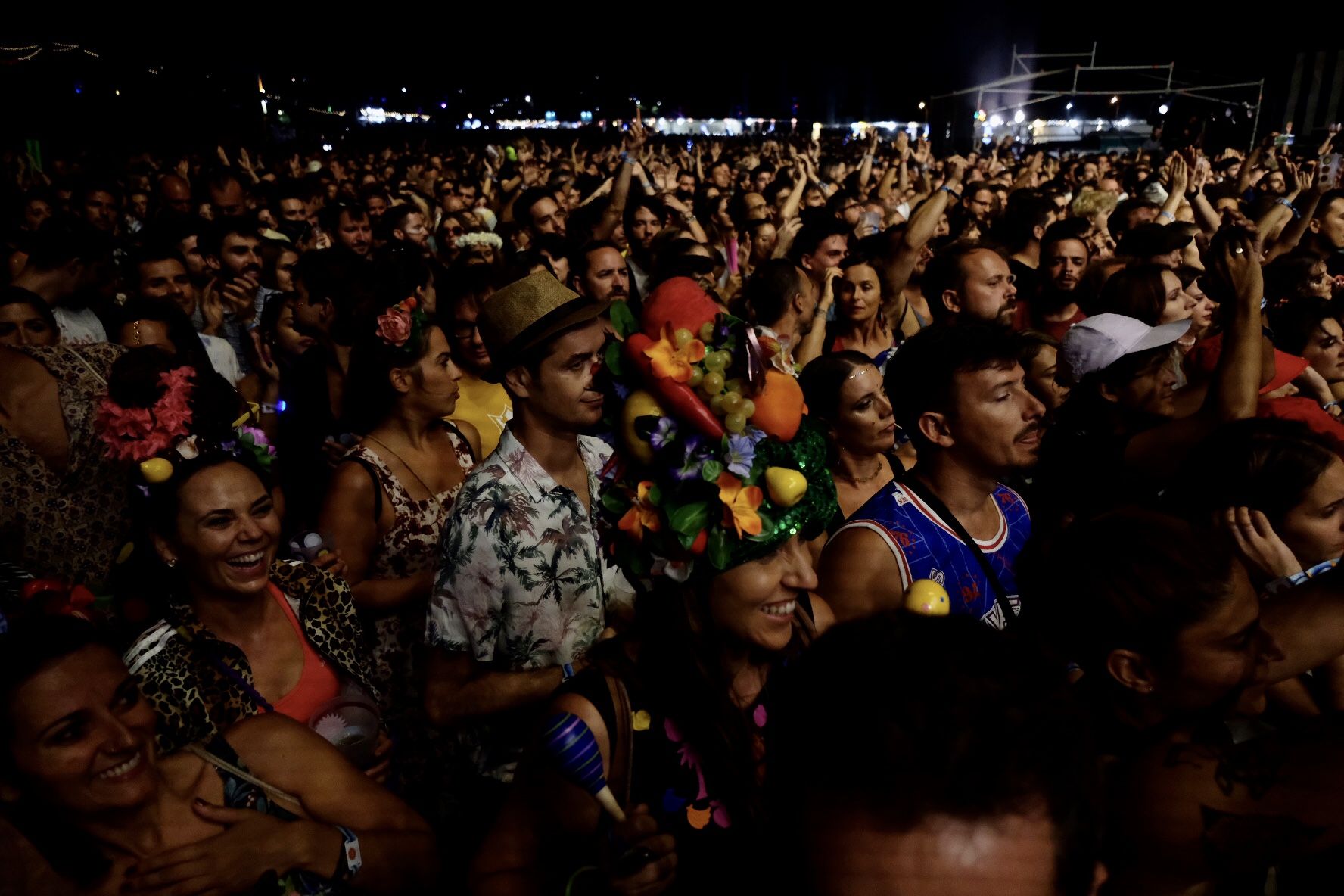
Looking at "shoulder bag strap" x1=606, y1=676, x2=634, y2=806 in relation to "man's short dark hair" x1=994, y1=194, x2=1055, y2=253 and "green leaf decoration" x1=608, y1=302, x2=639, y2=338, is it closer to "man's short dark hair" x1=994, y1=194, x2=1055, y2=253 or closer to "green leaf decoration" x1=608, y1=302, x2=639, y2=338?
"green leaf decoration" x1=608, y1=302, x2=639, y2=338

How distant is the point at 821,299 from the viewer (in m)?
5.54

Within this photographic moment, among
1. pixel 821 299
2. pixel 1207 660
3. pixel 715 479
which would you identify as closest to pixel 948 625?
pixel 715 479

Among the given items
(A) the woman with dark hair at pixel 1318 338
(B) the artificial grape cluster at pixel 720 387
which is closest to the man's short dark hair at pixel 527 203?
(A) the woman with dark hair at pixel 1318 338

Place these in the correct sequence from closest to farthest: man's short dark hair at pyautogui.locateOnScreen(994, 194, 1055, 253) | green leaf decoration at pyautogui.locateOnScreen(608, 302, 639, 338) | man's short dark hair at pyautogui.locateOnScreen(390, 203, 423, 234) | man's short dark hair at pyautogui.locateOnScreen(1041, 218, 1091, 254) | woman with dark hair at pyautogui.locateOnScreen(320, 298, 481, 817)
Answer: green leaf decoration at pyautogui.locateOnScreen(608, 302, 639, 338) < woman with dark hair at pyautogui.locateOnScreen(320, 298, 481, 817) < man's short dark hair at pyautogui.locateOnScreen(1041, 218, 1091, 254) < man's short dark hair at pyautogui.locateOnScreen(994, 194, 1055, 253) < man's short dark hair at pyautogui.locateOnScreen(390, 203, 423, 234)

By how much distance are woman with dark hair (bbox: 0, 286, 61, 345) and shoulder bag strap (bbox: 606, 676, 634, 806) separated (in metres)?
3.60

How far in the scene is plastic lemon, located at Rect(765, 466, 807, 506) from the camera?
1908mm

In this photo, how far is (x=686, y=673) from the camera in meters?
1.90

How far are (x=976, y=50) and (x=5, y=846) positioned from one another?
63252mm

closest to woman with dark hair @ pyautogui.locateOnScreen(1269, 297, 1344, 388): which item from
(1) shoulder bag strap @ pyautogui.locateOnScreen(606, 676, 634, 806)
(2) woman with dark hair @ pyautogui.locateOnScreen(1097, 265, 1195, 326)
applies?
(2) woman with dark hair @ pyautogui.locateOnScreen(1097, 265, 1195, 326)

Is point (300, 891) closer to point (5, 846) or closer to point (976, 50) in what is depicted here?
point (5, 846)

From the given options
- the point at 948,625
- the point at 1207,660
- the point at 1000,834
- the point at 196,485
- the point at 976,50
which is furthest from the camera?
the point at 976,50

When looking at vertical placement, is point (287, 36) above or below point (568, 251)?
above

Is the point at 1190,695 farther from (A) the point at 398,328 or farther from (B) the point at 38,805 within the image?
(A) the point at 398,328

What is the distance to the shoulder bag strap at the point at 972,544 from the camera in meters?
2.60
